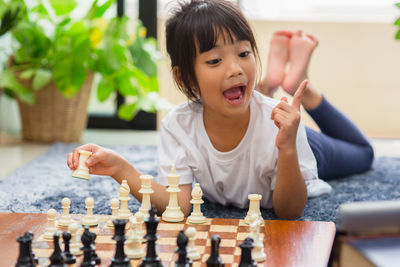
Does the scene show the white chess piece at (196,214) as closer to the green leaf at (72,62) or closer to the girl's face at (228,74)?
Result: the girl's face at (228,74)

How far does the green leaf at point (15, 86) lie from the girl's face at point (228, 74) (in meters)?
1.56

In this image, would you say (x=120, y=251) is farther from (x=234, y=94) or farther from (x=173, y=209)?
(x=234, y=94)

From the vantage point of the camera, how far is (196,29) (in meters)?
1.48

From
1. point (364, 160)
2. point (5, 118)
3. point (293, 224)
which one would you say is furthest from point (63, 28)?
point (293, 224)

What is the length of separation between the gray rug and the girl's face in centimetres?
33

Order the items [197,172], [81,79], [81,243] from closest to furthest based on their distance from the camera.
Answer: [81,243], [197,172], [81,79]

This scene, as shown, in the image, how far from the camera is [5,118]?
11.3 ft

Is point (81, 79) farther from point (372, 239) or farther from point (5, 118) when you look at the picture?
point (372, 239)

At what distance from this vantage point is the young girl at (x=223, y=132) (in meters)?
1.43

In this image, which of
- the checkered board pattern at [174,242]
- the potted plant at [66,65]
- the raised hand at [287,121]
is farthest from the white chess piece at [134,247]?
the potted plant at [66,65]

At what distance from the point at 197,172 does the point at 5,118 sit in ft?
7.18

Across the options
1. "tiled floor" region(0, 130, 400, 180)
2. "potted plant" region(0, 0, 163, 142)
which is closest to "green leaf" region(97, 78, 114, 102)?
"potted plant" region(0, 0, 163, 142)

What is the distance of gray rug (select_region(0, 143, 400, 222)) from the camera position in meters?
1.68

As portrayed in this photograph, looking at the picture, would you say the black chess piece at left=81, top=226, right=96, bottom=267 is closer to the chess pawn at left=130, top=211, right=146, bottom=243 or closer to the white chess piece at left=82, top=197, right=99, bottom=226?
the chess pawn at left=130, top=211, right=146, bottom=243
